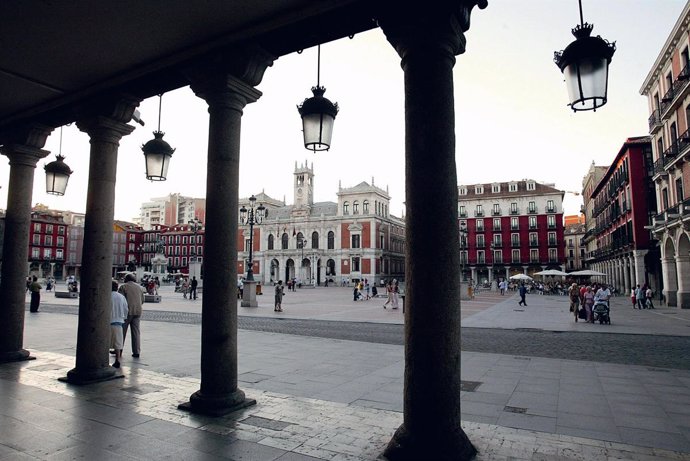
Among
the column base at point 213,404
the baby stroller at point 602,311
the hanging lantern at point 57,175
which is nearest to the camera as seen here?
the column base at point 213,404

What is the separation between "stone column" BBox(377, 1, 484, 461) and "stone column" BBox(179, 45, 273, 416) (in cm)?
193

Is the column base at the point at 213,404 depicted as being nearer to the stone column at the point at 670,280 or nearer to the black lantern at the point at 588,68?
the black lantern at the point at 588,68

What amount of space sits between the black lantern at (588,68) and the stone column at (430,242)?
86 cm

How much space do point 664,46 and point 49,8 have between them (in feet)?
90.5

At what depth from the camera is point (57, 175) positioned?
6977 millimetres

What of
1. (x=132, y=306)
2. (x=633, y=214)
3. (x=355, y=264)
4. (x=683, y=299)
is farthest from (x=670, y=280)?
(x=355, y=264)

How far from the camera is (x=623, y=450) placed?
11.9 feet

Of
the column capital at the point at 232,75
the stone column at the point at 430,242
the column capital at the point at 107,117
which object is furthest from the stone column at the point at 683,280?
the column capital at the point at 107,117

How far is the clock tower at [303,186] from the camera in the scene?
3019 inches

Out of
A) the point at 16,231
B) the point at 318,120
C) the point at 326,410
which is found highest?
the point at 318,120

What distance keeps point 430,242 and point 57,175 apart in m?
6.53

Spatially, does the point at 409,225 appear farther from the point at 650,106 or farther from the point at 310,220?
the point at 310,220

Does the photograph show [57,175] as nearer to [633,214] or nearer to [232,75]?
[232,75]

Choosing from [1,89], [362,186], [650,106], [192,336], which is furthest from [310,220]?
[1,89]
